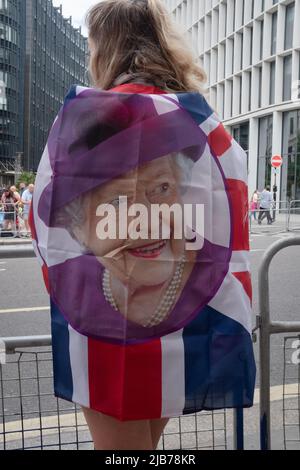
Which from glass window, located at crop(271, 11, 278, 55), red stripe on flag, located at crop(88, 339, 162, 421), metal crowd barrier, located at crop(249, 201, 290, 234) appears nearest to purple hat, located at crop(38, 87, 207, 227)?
red stripe on flag, located at crop(88, 339, 162, 421)

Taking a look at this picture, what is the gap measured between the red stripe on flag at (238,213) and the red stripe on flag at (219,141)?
9 centimetres

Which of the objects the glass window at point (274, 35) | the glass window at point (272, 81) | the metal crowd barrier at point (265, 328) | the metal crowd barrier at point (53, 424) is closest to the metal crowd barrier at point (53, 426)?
the metal crowd barrier at point (53, 424)

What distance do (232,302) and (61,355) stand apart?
48 cm

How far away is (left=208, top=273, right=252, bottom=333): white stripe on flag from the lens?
135cm

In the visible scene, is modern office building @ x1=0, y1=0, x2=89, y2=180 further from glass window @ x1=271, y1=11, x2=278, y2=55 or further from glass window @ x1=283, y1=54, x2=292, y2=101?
glass window @ x1=283, y1=54, x2=292, y2=101

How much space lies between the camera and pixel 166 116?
1.29 meters

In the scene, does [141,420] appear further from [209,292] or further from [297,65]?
[297,65]

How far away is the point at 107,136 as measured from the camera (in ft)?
4.17

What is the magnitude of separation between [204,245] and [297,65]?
31.5m

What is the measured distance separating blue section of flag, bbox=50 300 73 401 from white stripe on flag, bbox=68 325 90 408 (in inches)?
0.6

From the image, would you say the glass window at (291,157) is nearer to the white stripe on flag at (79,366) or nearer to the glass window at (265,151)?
the glass window at (265,151)
